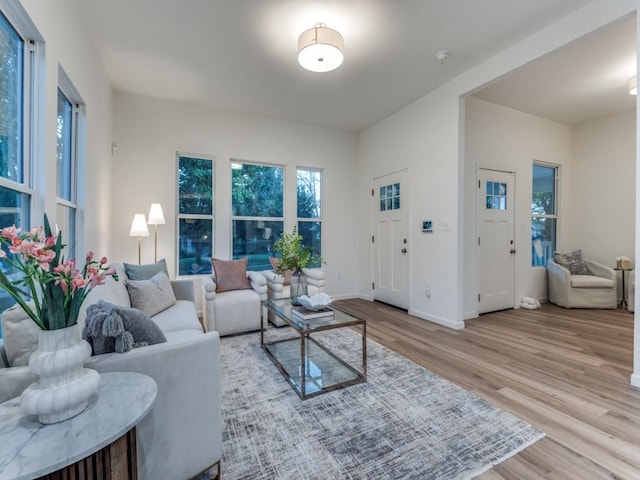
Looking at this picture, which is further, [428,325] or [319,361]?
[428,325]

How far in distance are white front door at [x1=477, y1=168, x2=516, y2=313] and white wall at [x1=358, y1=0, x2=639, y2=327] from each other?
1.37ft

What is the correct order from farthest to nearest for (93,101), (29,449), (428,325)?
1. (428,325)
2. (93,101)
3. (29,449)

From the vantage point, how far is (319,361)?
2.62 metres

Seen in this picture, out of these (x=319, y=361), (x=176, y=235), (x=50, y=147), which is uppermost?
(x=50, y=147)

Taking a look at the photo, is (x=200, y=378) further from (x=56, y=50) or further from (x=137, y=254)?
(x=137, y=254)

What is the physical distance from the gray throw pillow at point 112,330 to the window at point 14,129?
24.5 inches

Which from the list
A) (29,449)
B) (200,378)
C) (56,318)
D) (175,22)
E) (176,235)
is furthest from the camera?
(176,235)

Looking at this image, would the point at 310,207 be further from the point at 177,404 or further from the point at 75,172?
the point at 177,404

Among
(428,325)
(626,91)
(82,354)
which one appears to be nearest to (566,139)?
(626,91)

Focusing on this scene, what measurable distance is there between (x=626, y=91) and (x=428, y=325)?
405cm

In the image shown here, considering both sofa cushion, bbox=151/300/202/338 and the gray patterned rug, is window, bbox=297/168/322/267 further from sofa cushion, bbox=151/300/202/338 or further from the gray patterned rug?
the gray patterned rug

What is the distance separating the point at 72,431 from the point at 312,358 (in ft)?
6.64

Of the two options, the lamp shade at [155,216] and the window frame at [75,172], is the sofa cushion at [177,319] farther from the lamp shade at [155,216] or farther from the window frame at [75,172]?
the lamp shade at [155,216]

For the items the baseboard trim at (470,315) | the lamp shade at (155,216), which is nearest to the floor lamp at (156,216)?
the lamp shade at (155,216)
